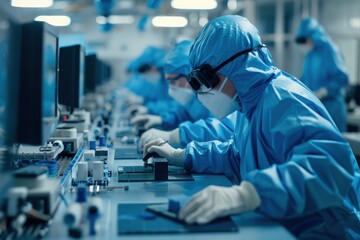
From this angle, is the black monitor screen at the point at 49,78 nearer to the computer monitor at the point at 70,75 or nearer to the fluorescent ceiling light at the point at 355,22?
the computer monitor at the point at 70,75

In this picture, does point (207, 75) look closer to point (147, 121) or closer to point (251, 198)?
point (251, 198)

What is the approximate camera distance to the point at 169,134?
10.3 feet

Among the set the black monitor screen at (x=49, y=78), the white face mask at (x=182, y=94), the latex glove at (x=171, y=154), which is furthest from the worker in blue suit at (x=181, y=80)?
the black monitor screen at (x=49, y=78)

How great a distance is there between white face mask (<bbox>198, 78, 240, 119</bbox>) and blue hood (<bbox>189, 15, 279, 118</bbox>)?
6 cm

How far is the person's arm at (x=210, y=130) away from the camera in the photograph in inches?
115

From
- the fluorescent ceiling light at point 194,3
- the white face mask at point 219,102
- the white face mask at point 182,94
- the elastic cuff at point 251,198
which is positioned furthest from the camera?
the fluorescent ceiling light at point 194,3

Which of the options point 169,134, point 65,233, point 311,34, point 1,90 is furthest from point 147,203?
point 311,34

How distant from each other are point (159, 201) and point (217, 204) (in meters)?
0.33

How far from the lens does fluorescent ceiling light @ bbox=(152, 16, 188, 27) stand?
771cm

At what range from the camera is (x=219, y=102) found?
7.00 feet

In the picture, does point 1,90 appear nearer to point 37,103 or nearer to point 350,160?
point 37,103

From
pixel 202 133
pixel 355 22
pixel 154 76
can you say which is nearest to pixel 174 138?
pixel 202 133

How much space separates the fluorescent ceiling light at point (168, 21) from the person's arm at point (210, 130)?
15.9 ft

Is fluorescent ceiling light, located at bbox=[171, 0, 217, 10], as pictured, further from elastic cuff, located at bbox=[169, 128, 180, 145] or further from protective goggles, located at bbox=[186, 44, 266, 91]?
protective goggles, located at bbox=[186, 44, 266, 91]
